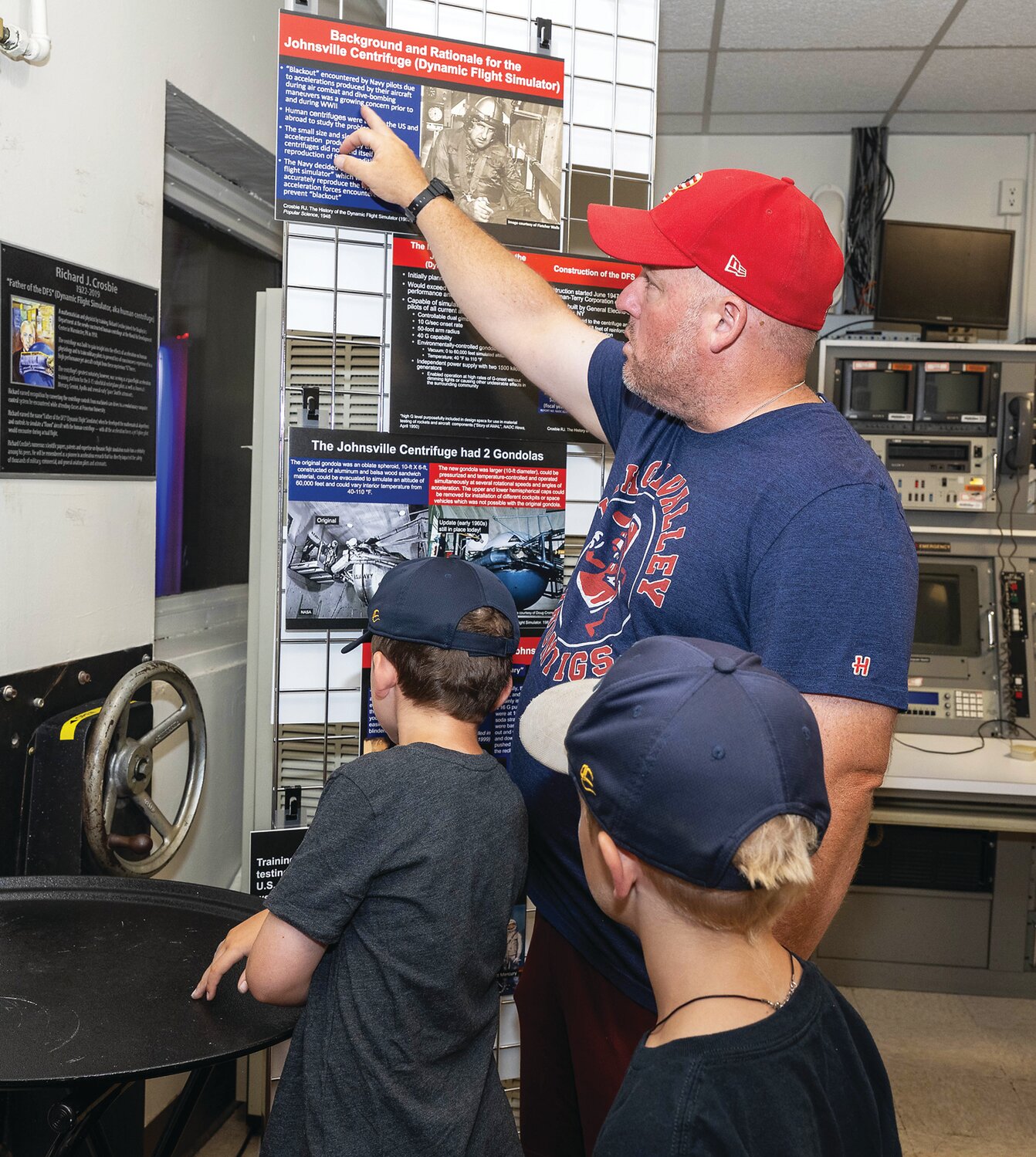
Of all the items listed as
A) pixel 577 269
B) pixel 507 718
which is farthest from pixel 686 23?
pixel 507 718

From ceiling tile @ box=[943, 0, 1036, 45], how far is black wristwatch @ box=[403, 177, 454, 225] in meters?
2.43

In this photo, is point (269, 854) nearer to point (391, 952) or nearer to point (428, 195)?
point (391, 952)

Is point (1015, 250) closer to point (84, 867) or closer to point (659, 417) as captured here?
point (659, 417)

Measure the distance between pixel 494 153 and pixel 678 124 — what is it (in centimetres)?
306

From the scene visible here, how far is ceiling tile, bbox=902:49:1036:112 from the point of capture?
11.5 feet

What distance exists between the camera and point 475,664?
135 centimetres

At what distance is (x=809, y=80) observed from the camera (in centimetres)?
379

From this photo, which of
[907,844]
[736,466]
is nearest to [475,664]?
[736,466]

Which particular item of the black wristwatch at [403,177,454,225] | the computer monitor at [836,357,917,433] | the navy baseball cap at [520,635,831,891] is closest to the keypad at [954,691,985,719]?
the computer monitor at [836,357,917,433]

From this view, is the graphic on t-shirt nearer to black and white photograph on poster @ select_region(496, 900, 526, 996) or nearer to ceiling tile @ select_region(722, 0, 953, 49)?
black and white photograph on poster @ select_region(496, 900, 526, 996)

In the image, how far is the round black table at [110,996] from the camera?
995 millimetres

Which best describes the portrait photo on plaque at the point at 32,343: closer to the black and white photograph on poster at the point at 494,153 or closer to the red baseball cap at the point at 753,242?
the black and white photograph on poster at the point at 494,153

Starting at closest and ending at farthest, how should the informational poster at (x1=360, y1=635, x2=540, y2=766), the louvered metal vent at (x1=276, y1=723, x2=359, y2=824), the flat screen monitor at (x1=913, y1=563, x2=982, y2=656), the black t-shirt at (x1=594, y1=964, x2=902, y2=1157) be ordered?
the black t-shirt at (x1=594, y1=964, x2=902, y2=1157) < the louvered metal vent at (x1=276, y1=723, x2=359, y2=824) < the informational poster at (x1=360, y1=635, x2=540, y2=766) < the flat screen monitor at (x1=913, y1=563, x2=982, y2=656)

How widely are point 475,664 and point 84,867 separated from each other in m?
0.80
